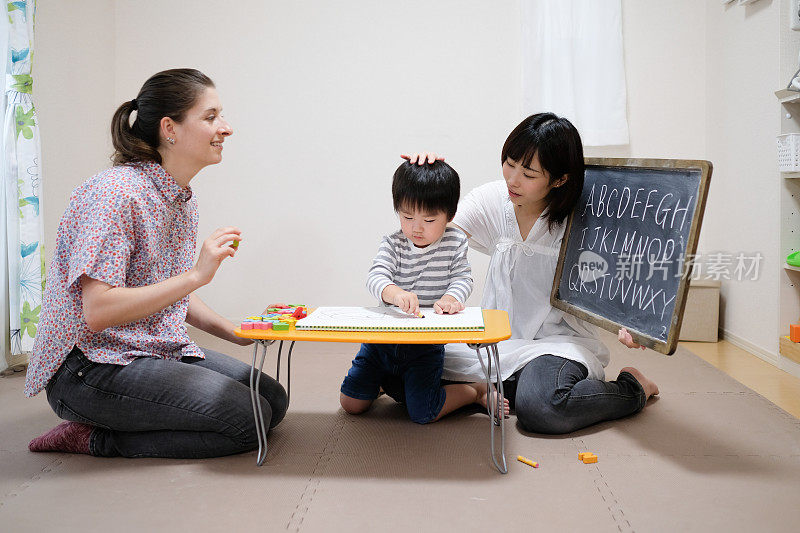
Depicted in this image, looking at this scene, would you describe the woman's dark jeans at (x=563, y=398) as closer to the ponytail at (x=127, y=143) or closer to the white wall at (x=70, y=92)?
the ponytail at (x=127, y=143)

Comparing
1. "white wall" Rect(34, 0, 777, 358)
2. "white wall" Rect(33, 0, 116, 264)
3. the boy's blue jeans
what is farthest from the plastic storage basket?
"white wall" Rect(33, 0, 116, 264)

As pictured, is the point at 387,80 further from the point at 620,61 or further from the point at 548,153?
the point at 548,153

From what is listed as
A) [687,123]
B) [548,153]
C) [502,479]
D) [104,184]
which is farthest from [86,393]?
[687,123]

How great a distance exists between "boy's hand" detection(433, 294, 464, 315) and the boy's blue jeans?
19 cm

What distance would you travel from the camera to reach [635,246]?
2076mm

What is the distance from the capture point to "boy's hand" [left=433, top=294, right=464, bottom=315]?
80.1 inches

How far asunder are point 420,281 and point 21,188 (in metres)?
1.65

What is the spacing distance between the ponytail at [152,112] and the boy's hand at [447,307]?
0.85 m

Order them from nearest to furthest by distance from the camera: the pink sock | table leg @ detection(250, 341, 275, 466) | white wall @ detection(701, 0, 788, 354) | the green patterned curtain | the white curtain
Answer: table leg @ detection(250, 341, 275, 466) → the pink sock → the green patterned curtain → white wall @ detection(701, 0, 788, 354) → the white curtain

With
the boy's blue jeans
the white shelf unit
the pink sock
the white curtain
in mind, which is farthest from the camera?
the white curtain

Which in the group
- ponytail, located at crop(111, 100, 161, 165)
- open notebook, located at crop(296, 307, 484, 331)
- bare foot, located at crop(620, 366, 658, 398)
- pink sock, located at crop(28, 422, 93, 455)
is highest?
ponytail, located at crop(111, 100, 161, 165)

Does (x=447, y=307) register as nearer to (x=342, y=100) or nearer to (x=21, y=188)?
(x=21, y=188)

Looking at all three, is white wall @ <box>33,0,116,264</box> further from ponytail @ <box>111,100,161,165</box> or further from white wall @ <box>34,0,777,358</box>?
ponytail @ <box>111,100,161,165</box>

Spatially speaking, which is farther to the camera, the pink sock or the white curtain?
the white curtain
